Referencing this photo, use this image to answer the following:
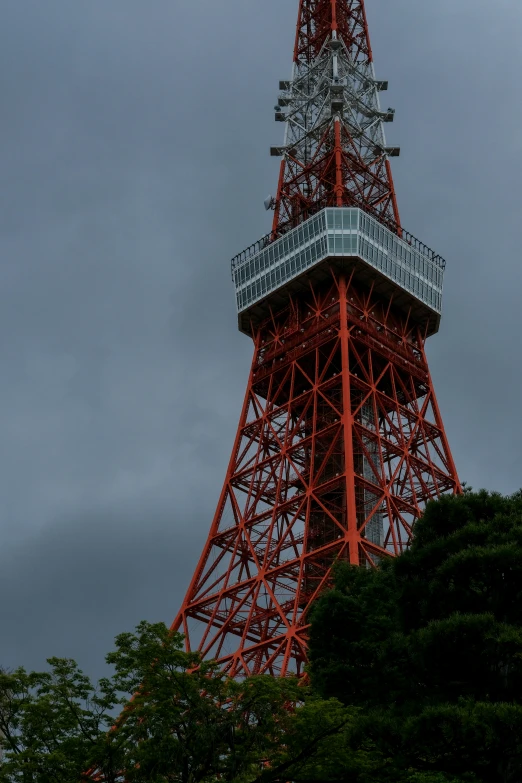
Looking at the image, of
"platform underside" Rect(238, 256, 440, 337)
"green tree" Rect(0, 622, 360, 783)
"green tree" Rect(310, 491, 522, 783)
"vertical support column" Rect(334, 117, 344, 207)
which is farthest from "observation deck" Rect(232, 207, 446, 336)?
"green tree" Rect(0, 622, 360, 783)

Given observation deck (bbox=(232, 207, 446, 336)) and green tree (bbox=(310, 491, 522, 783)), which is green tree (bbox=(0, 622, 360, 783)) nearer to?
green tree (bbox=(310, 491, 522, 783))

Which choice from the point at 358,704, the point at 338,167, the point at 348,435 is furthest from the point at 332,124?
the point at 358,704

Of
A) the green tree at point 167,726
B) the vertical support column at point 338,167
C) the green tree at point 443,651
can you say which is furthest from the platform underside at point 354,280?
the green tree at point 167,726

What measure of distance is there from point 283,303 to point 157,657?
30.5 metres

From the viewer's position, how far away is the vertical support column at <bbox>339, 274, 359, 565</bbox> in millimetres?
39188

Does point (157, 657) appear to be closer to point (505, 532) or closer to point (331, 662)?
point (331, 662)

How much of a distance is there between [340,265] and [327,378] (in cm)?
486

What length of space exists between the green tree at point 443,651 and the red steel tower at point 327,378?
13.0 metres

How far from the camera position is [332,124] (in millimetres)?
57188

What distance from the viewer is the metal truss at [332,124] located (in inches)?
2140

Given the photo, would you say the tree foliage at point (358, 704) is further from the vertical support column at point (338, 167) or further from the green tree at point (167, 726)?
the vertical support column at point (338, 167)

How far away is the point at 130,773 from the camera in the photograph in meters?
21.5

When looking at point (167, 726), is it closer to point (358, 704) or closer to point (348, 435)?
point (358, 704)

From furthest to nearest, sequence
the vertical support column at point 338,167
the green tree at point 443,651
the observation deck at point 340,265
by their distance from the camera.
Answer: the vertical support column at point 338,167 < the observation deck at point 340,265 < the green tree at point 443,651
